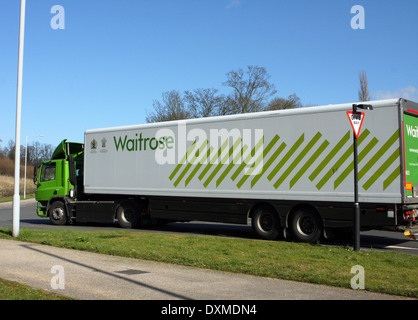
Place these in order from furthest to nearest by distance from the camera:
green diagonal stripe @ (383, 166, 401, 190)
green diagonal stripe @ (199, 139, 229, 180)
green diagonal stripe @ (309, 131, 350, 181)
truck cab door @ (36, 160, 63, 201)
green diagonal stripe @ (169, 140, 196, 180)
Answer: truck cab door @ (36, 160, 63, 201), green diagonal stripe @ (169, 140, 196, 180), green diagonal stripe @ (199, 139, 229, 180), green diagonal stripe @ (309, 131, 350, 181), green diagonal stripe @ (383, 166, 401, 190)

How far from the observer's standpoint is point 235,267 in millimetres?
8508

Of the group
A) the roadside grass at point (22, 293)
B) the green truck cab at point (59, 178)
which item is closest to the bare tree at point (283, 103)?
the green truck cab at point (59, 178)

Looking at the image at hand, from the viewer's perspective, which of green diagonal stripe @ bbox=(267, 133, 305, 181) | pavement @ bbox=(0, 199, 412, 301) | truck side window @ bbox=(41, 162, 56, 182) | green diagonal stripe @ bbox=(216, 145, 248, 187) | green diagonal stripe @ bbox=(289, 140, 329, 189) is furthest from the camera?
truck side window @ bbox=(41, 162, 56, 182)

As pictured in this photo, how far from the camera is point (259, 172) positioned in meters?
13.9

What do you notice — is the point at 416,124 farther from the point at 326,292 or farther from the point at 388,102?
the point at 326,292

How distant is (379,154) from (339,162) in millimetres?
1017

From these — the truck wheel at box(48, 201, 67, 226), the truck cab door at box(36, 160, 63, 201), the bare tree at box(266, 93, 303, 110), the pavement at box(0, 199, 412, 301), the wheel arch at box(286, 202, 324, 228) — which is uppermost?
the bare tree at box(266, 93, 303, 110)

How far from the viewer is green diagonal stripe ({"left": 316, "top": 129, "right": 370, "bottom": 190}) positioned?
12.0 metres

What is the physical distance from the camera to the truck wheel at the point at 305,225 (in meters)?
12.8

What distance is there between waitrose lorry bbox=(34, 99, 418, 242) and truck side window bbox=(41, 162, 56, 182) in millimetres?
414

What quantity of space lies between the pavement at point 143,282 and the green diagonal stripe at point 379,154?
17.4 feet

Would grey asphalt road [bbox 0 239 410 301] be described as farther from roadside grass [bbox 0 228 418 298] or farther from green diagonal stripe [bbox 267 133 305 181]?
green diagonal stripe [bbox 267 133 305 181]

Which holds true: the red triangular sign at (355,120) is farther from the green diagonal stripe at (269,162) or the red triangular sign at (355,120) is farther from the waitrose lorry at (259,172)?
the green diagonal stripe at (269,162)

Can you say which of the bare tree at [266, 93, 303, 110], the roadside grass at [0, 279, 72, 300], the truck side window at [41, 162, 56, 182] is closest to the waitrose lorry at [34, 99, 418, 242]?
the truck side window at [41, 162, 56, 182]
